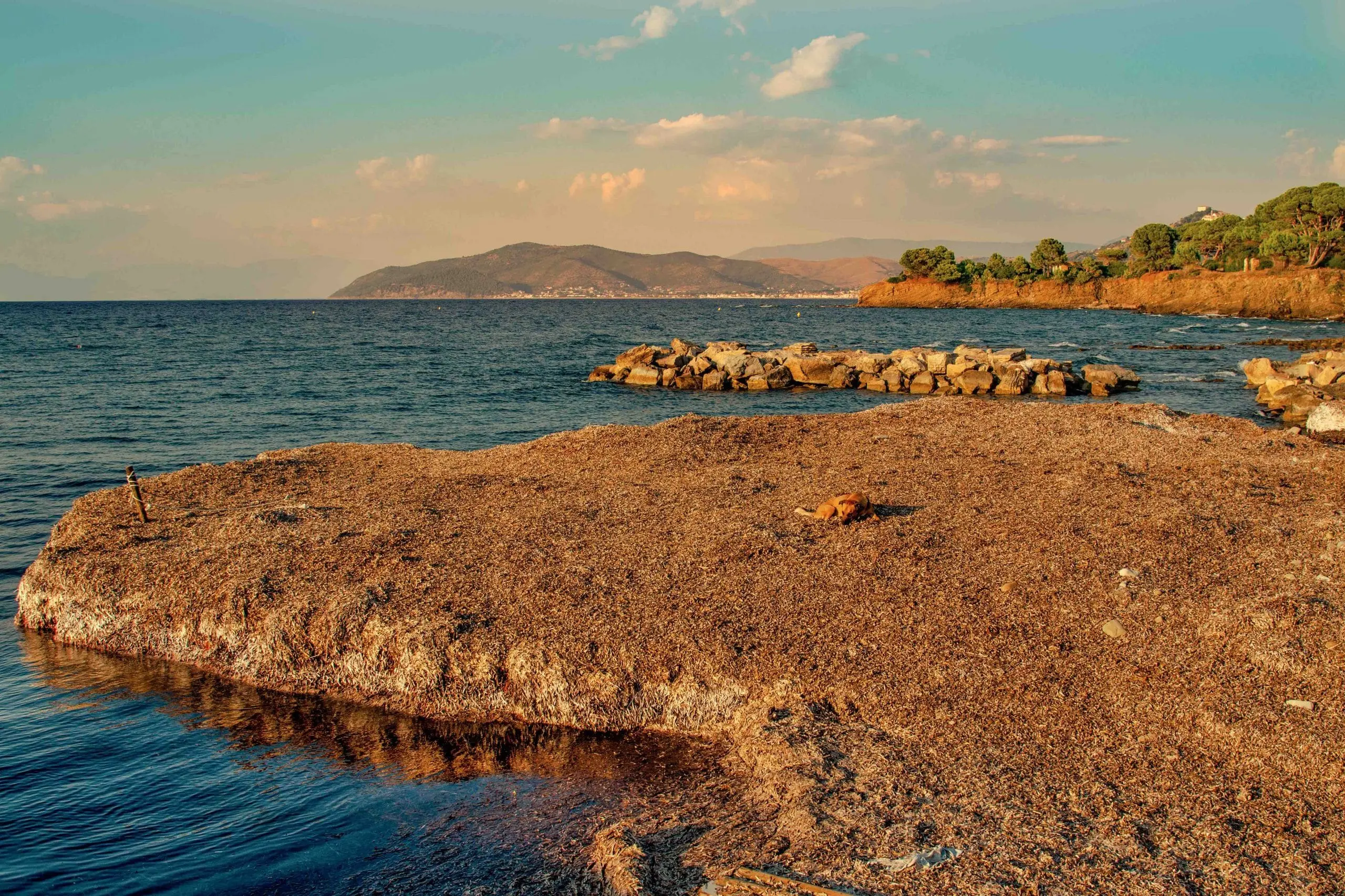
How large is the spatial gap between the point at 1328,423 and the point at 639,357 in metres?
29.6

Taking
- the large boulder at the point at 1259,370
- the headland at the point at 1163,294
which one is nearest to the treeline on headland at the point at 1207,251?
the headland at the point at 1163,294

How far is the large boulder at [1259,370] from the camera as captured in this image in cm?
3347

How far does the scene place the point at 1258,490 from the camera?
1415 centimetres

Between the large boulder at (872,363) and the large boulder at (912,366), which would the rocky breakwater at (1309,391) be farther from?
the large boulder at (872,363)

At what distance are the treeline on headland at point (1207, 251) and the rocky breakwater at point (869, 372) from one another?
75060 millimetres

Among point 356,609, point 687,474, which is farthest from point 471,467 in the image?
point 356,609

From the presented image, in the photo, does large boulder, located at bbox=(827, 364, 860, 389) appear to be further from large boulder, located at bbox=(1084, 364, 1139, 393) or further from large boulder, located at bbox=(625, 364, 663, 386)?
large boulder, located at bbox=(1084, 364, 1139, 393)

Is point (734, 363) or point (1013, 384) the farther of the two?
point (734, 363)

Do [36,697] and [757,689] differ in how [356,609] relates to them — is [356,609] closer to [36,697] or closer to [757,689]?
[36,697]

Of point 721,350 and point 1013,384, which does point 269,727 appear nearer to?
point 1013,384

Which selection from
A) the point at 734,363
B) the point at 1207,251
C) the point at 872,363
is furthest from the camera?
the point at 1207,251

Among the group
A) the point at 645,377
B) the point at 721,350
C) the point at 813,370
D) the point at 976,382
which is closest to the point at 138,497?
the point at 645,377

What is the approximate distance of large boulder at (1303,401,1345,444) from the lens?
22172mm

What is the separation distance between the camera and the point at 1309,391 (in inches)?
1083
